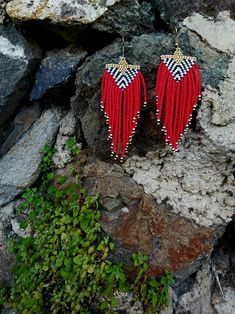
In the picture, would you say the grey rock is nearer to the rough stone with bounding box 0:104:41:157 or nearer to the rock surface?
the rough stone with bounding box 0:104:41:157

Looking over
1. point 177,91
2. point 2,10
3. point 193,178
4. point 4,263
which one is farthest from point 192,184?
point 2,10

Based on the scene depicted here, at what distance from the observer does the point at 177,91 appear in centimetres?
194

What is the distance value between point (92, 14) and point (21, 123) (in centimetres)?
77

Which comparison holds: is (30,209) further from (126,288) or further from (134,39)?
(134,39)

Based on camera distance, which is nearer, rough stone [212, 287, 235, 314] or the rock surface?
the rock surface

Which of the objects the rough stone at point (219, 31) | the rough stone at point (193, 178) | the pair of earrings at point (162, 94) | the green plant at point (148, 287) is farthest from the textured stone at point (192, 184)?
the rough stone at point (219, 31)

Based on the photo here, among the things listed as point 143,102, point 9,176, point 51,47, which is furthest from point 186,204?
point 51,47

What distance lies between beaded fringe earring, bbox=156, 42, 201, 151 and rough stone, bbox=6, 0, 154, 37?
0.35 meters

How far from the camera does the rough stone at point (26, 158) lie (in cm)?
231

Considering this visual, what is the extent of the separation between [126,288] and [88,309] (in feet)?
0.77

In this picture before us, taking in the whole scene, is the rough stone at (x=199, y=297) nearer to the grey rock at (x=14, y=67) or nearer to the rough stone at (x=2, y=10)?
the grey rock at (x=14, y=67)

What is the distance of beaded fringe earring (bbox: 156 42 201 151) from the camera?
193cm

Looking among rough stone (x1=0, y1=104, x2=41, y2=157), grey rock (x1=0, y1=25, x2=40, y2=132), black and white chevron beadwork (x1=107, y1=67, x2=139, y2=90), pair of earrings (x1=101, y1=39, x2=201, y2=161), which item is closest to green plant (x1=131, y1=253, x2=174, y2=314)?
pair of earrings (x1=101, y1=39, x2=201, y2=161)

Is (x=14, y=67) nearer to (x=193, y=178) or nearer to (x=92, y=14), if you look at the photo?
(x=92, y=14)
